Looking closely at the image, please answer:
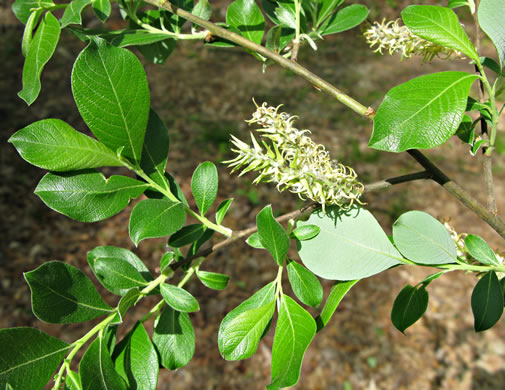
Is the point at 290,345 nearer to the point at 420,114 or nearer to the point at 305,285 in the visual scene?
the point at 305,285

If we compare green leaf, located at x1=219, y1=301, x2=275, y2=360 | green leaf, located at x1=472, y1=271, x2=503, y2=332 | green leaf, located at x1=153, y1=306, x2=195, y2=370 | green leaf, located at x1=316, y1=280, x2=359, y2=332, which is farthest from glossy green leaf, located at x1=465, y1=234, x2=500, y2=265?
green leaf, located at x1=153, y1=306, x2=195, y2=370

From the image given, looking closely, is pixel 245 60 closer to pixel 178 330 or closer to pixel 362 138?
pixel 362 138

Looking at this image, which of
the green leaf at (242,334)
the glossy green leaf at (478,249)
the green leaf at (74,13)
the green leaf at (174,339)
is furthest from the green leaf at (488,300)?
the green leaf at (74,13)

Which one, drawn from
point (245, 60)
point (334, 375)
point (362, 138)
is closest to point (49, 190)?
point (334, 375)

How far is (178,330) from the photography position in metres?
0.56

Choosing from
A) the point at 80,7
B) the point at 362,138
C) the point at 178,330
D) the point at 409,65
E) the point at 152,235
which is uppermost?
the point at 80,7

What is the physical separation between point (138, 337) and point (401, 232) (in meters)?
0.32

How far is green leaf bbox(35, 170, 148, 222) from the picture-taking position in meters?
0.47

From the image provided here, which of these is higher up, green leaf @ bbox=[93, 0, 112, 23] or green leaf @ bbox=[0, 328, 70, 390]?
green leaf @ bbox=[93, 0, 112, 23]

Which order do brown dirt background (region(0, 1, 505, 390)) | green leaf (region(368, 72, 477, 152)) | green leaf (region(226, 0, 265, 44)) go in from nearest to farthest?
green leaf (region(368, 72, 477, 152)) < green leaf (region(226, 0, 265, 44)) < brown dirt background (region(0, 1, 505, 390))

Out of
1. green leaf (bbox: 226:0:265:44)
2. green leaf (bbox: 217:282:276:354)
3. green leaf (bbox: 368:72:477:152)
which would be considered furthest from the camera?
green leaf (bbox: 226:0:265:44)

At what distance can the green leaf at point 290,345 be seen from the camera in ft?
1.45

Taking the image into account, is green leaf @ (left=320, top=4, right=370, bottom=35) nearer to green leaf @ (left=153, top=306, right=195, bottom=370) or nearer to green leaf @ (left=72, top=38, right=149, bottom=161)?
green leaf @ (left=72, top=38, right=149, bottom=161)

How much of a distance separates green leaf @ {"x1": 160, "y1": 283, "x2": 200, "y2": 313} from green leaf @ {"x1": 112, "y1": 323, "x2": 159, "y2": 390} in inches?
1.8
